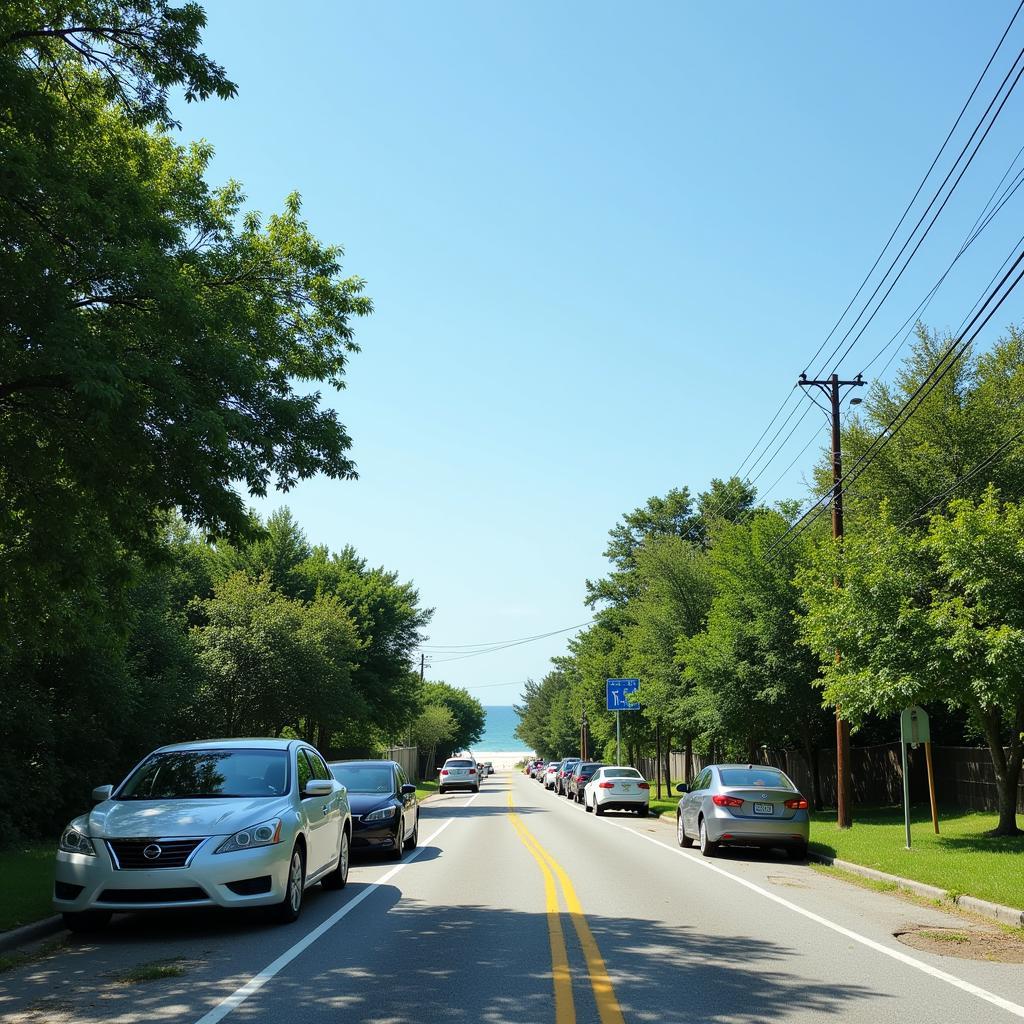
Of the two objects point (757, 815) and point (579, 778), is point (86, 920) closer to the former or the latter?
point (757, 815)

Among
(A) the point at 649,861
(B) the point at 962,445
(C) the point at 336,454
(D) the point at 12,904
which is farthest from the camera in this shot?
(B) the point at 962,445

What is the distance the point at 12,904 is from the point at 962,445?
30.8 metres

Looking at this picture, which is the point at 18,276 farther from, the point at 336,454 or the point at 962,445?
the point at 962,445

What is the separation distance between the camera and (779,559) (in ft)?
98.2

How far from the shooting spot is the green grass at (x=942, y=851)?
12.6m

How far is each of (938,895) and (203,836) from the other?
848cm

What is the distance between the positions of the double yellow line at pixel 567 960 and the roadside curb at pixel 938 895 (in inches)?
Result: 166

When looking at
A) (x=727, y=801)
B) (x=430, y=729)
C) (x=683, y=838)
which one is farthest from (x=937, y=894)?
(x=430, y=729)

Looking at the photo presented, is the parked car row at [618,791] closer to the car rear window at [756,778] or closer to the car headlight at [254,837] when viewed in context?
the car rear window at [756,778]

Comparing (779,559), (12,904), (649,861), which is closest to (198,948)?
(12,904)

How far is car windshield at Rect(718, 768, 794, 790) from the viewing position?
1738cm

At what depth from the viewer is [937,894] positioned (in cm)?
1227

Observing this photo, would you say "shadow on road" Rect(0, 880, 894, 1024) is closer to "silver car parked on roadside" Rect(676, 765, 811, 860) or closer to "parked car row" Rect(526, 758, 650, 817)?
"silver car parked on roadside" Rect(676, 765, 811, 860)

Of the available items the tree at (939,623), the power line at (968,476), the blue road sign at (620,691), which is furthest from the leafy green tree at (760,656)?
the blue road sign at (620,691)
